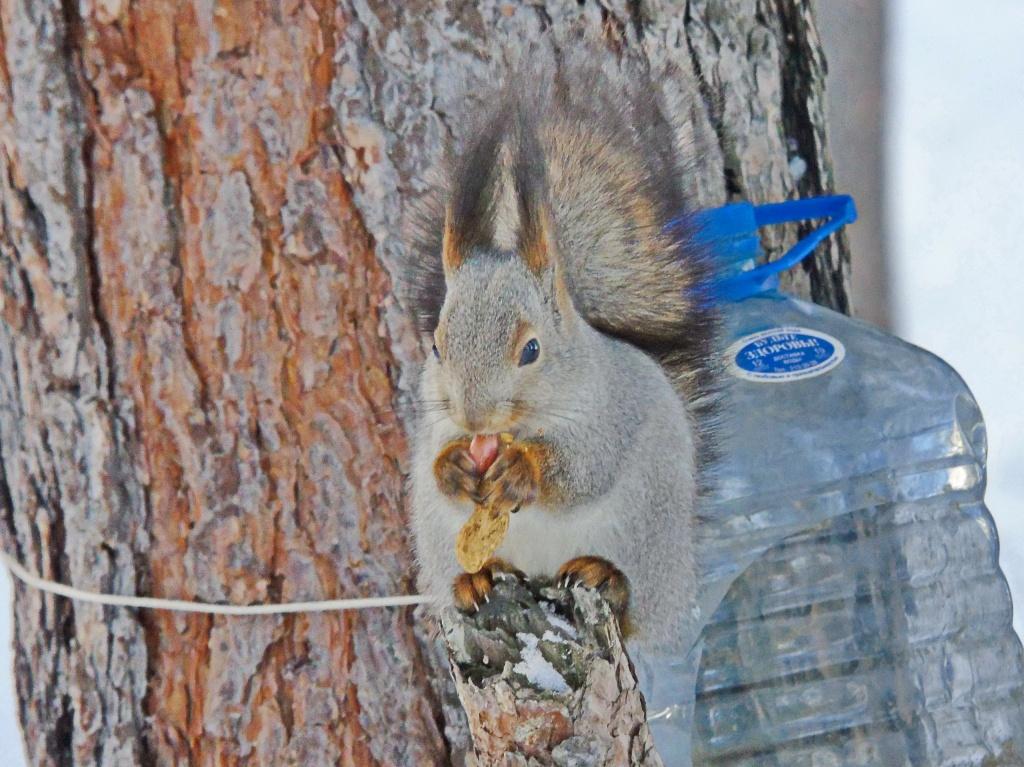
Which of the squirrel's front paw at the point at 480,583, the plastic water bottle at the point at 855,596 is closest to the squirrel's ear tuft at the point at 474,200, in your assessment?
the squirrel's front paw at the point at 480,583

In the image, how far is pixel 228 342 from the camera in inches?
47.4

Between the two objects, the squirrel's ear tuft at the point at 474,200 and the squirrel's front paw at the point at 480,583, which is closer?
the squirrel's ear tuft at the point at 474,200

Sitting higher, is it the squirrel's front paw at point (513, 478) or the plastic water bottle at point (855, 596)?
the squirrel's front paw at point (513, 478)

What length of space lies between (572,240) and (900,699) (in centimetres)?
75

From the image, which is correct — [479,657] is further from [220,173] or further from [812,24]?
[812,24]

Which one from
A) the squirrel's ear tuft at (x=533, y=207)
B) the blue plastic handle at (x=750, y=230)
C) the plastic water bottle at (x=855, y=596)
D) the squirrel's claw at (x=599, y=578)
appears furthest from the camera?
the plastic water bottle at (x=855, y=596)

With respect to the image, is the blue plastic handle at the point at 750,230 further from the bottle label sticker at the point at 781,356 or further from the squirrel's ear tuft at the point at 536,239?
the squirrel's ear tuft at the point at 536,239

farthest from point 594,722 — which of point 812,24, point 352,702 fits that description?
point 812,24

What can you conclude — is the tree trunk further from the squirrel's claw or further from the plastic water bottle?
the squirrel's claw

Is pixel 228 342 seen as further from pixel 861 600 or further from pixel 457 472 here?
pixel 861 600

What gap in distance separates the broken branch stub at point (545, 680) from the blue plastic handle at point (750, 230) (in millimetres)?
306

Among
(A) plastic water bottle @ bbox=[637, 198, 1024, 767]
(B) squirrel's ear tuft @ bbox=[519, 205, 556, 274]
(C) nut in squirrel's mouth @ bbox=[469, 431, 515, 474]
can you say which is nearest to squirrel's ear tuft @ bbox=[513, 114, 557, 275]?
(B) squirrel's ear tuft @ bbox=[519, 205, 556, 274]

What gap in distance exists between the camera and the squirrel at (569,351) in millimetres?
775

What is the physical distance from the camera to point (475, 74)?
1.17 m
